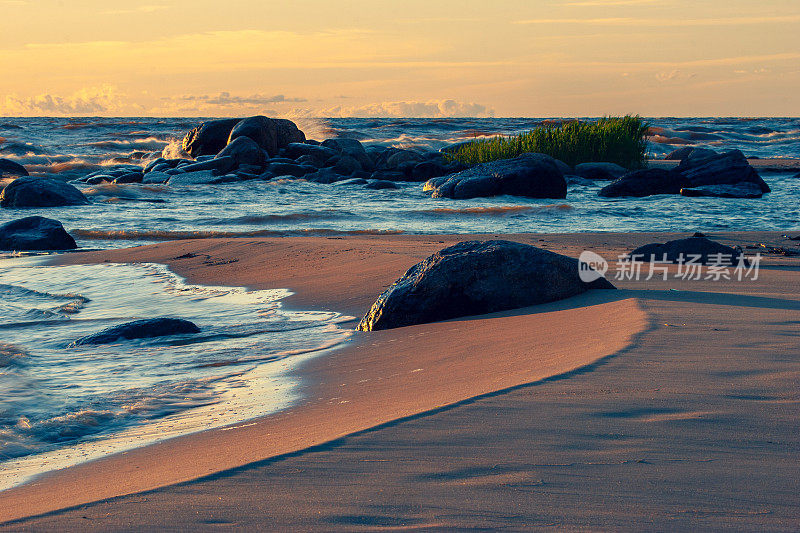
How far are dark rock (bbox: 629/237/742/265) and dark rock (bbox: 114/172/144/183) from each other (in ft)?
62.7

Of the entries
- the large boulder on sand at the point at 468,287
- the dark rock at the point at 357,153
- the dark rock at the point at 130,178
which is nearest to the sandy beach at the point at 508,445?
the large boulder on sand at the point at 468,287

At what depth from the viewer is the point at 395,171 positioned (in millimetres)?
24766

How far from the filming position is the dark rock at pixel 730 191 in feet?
54.9

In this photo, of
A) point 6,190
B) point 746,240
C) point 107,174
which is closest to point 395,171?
point 107,174

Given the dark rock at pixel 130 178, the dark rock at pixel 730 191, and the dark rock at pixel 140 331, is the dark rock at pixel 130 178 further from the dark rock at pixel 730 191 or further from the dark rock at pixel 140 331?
the dark rock at pixel 140 331

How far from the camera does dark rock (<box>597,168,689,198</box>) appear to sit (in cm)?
1725

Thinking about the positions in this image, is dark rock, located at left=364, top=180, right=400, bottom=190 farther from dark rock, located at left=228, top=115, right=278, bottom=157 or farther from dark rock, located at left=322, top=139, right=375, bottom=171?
dark rock, located at left=228, top=115, right=278, bottom=157

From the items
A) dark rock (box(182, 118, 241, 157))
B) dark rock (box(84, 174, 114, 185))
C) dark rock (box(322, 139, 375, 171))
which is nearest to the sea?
dark rock (box(84, 174, 114, 185))

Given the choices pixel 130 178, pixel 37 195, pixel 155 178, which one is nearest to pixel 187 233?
pixel 37 195

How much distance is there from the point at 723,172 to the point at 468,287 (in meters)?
14.9

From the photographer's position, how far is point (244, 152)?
84.5 feet

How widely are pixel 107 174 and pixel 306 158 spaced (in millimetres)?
6313

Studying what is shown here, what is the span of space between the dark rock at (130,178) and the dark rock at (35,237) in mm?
11925

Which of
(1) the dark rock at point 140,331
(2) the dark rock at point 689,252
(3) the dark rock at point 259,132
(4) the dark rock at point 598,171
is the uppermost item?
(3) the dark rock at point 259,132
